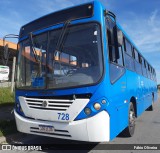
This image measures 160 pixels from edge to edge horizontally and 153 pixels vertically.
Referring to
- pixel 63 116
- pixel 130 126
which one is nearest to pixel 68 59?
pixel 63 116

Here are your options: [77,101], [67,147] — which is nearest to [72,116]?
[77,101]

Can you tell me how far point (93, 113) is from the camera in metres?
4.89

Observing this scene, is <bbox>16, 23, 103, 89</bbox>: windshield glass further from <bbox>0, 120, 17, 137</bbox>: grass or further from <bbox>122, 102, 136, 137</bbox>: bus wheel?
<bbox>122, 102, 136, 137</bbox>: bus wheel

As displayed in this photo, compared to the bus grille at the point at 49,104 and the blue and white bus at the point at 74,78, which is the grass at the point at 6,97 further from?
the bus grille at the point at 49,104

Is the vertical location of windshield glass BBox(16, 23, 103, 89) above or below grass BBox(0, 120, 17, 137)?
above

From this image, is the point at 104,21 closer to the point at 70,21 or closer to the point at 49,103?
the point at 70,21

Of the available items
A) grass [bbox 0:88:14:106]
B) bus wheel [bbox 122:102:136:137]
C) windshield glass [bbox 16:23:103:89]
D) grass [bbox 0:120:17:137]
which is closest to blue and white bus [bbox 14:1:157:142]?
windshield glass [bbox 16:23:103:89]

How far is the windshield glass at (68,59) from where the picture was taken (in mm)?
5180

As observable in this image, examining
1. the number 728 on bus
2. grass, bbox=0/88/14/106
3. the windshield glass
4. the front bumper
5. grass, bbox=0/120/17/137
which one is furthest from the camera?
grass, bbox=0/88/14/106

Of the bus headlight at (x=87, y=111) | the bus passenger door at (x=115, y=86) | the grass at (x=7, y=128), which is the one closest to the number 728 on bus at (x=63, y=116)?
the bus headlight at (x=87, y=111)

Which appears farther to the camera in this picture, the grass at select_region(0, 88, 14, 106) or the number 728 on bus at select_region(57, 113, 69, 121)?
the grass at select_region(0, 88, 14, 106)

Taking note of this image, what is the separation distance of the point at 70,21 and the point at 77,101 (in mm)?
1799

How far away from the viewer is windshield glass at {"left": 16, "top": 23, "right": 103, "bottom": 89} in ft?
17.0

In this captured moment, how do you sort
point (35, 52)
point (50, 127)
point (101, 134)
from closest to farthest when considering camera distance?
point (101, 134) → point (50, 127) → point (35, 52)
